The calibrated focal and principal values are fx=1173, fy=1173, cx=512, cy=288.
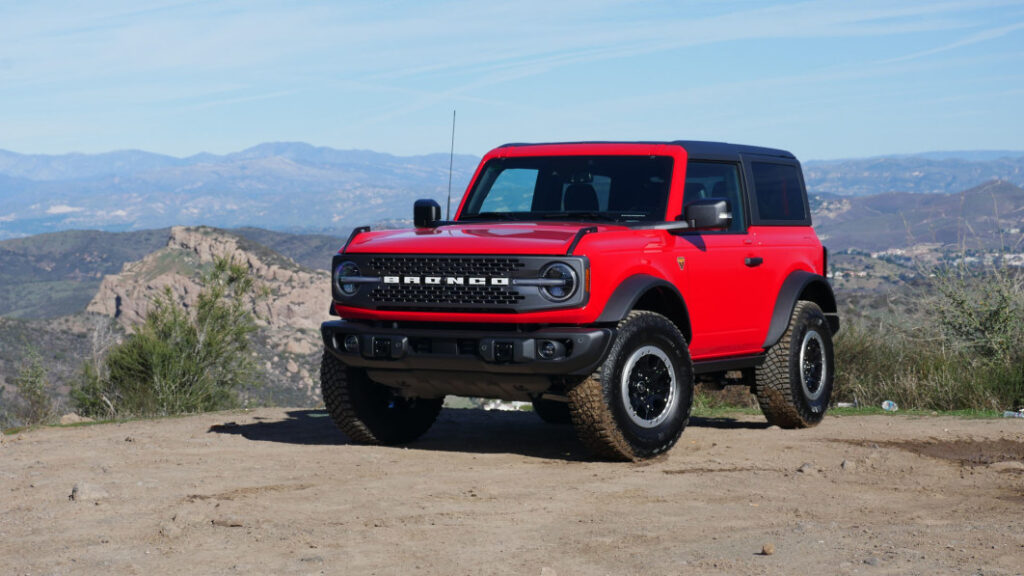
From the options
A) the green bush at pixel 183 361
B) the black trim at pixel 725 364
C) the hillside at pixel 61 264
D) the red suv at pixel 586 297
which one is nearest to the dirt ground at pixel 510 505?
the red suv at pixel 586 297

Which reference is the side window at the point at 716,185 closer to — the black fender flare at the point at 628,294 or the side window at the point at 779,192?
the side window at the point at 779,192

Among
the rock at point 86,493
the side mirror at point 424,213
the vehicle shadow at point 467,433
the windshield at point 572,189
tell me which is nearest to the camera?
the rock at point 86,493

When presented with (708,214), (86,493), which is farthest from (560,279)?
(86,493)

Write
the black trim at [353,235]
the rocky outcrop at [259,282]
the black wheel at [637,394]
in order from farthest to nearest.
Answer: the rocky outcrop at [259,282], the black trim at [353,235], the black wheel at [637,394]

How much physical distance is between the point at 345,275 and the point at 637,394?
2163 millimetres

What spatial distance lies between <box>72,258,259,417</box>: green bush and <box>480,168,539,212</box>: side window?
8379 mm

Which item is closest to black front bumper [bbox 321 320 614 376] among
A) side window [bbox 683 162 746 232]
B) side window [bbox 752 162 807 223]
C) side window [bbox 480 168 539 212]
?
side window [bbox 480 168 539 212]

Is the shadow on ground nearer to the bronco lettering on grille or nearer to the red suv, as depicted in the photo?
the red suv

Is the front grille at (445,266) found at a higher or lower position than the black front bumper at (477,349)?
higher

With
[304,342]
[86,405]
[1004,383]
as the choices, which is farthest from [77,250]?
[1004,383]

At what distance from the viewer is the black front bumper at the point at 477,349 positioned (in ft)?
23.9

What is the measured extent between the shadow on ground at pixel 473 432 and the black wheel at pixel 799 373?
66cm

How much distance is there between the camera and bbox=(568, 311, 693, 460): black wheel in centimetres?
754

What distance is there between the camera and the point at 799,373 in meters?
9.92
